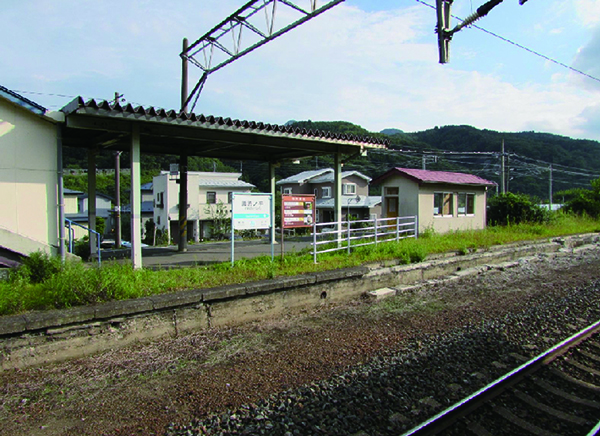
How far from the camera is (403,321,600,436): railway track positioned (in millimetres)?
3508

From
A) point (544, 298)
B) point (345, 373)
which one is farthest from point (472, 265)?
point (345, 373)

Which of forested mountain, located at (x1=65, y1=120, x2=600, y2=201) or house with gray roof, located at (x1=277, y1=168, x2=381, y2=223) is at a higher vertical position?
forested mountain, located at (x1=65, y1=120, x2=600, y2=201)

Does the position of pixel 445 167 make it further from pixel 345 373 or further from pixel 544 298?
pixel 345 373

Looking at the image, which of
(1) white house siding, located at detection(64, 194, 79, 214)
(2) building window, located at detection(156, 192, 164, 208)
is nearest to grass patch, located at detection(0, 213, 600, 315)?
(2) building window, located at detection(156, 192, 164, 208)

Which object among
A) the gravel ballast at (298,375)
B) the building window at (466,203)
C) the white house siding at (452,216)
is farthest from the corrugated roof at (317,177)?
the gravel ballast at (298,375)

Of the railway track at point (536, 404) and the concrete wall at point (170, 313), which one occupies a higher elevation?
the concrete wall at point (170, 313)

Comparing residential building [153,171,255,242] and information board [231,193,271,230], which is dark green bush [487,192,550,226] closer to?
information board [231,193,271,230]

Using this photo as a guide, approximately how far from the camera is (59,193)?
7355 mm

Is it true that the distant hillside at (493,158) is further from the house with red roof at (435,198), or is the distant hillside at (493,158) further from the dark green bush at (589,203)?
the house with red roof at (435,198)

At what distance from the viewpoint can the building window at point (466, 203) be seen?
55.6 feet

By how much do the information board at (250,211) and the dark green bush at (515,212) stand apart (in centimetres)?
1512

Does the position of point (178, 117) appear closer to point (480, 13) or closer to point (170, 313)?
point (170, 313)

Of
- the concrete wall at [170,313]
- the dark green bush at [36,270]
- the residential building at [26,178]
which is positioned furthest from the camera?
the residential building at [26,178]

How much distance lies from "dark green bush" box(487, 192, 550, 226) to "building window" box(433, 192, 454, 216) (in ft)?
16.0
